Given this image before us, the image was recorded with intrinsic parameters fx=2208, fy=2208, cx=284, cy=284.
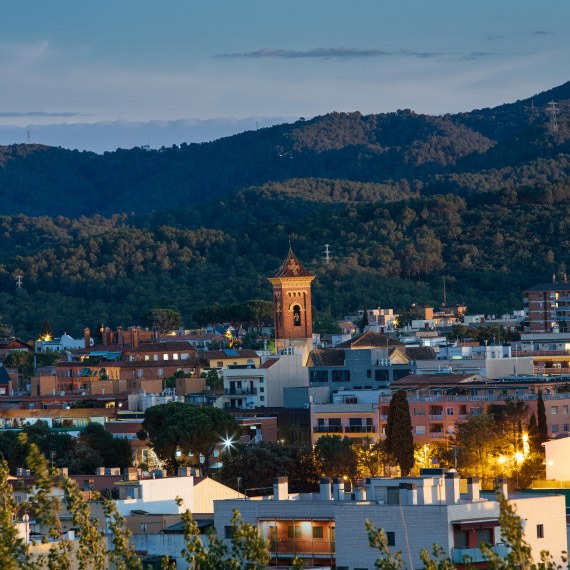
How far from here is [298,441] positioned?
244 feet

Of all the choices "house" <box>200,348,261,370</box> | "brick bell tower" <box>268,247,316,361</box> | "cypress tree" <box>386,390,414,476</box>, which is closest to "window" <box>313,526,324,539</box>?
"cypress tree" <box>386,390,414,476</box>

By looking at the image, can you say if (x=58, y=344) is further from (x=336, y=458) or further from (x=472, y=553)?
(x=472, y=553)

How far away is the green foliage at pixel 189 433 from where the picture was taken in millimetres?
69188

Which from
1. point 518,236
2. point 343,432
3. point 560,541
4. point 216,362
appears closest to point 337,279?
point 518,236

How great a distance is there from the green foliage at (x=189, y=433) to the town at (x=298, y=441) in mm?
73

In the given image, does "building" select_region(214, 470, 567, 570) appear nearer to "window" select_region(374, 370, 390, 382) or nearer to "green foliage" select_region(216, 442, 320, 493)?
"green foliage" select_region(216, 442, 320, 493)

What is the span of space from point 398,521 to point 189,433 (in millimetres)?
37999

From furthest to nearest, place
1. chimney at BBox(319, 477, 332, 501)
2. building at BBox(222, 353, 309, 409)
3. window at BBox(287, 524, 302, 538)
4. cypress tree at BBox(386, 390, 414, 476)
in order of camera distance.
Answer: building at BBox(222, 353, 309, 409) → cypress tree at BBox(386, 390, 414, 476) → chimney at BBox(319, 477, 332, 501) → window at BBox(287, 524, 302, 538)

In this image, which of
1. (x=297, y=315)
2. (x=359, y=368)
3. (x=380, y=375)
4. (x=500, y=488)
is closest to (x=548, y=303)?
(x=297, y=315)

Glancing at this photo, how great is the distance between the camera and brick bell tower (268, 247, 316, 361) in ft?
364

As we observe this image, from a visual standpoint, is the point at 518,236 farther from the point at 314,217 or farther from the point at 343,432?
the point at 343,432

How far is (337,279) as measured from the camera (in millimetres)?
162250

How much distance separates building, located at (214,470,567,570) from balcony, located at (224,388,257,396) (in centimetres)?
4938

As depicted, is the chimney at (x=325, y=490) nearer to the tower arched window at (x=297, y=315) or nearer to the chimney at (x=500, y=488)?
the chimney at (x=500, y=488)
